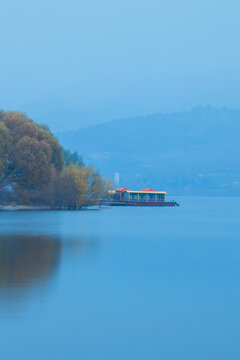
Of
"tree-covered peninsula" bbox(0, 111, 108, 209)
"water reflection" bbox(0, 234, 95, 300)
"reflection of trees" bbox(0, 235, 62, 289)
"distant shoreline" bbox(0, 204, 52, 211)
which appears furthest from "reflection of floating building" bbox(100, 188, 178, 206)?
"reflection of trees" bbox(0, 235, 62, 289)

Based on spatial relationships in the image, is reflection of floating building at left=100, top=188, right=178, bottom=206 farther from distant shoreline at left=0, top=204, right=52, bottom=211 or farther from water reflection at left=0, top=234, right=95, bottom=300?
water reflection at left=0, top=234, right=95, bottom=300

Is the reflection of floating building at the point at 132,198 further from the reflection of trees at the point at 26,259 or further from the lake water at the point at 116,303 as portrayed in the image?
the lake water at the point at 116,303

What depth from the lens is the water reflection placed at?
19672 millimetres

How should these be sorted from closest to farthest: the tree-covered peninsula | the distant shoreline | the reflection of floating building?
the tree-covered peninsula, the distant shoreline, the reflection of floating building

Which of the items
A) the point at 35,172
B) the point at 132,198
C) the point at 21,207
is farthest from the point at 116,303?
the point at 132,198

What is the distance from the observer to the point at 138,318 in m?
16.2

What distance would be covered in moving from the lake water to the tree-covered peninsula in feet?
125

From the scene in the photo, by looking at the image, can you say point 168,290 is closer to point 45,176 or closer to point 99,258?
point 99,258

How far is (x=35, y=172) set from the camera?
7200 cm

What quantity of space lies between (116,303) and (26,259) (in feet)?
30.8

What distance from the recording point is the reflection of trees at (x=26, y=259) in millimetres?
21141

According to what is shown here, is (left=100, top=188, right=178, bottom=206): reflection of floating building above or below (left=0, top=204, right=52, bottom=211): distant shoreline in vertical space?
above

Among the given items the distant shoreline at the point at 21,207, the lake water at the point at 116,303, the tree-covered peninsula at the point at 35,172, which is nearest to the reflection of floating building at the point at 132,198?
the tree-covered peninsula at the point at 35,172

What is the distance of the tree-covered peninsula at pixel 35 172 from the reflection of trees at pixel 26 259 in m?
33.3
